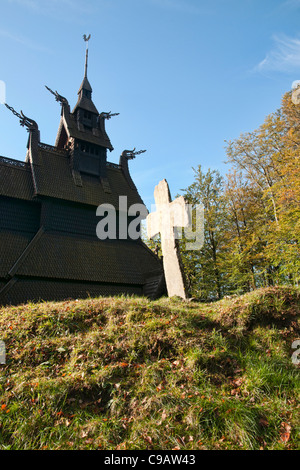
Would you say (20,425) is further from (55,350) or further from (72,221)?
(72,221)

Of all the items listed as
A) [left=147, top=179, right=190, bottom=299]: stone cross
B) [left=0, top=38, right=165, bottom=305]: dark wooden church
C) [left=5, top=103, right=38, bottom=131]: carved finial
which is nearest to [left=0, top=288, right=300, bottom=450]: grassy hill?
[left=147, top=179, right=190, bottom=299]: stone cross

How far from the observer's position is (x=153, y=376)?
496 cm

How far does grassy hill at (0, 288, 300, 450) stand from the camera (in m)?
4.03

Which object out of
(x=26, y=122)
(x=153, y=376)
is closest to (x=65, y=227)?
(x=26, y=122)

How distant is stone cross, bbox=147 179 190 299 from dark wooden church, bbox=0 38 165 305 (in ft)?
18.1

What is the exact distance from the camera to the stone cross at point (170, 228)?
8805 mm

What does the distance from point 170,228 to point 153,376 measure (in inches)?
197

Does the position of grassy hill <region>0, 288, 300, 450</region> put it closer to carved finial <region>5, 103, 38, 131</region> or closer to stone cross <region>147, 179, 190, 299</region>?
stone cross <region>147, 179, 190, 299</region>

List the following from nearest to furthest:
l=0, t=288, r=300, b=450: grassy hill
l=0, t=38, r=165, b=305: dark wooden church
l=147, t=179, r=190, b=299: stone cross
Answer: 1. l=0, t=288, r=300, b=450: grassy hill
2. l=147, t=179, r=190, b=299: stone cross
3. l=0, t=38, r=165, b=305: dark wooden church

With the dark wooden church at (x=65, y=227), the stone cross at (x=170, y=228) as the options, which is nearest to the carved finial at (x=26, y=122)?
the dark wooden church at (x=65, y=227)

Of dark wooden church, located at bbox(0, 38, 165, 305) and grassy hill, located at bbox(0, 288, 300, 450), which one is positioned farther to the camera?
dark wooden church, located at bbox(0, 38, 165, 305)

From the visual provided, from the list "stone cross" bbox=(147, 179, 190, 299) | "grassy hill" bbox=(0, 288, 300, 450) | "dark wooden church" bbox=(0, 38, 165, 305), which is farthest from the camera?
"dark wooden church" bbox=(0, 38, 165, 305)

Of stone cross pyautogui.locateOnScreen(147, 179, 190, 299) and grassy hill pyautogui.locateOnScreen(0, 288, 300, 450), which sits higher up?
stone cross pyautogui.locateOnScreen(147, 179, 190, 299)
